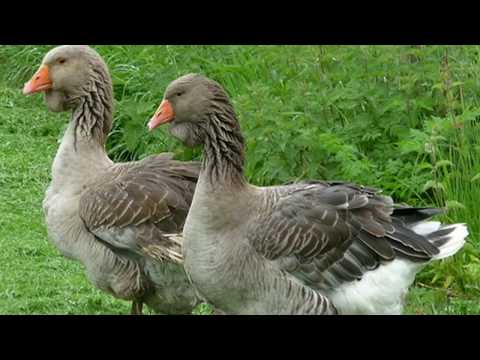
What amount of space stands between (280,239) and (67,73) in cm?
244

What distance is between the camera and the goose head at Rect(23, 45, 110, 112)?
901 centimetres

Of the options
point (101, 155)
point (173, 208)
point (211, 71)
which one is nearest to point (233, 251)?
point (173, 208)

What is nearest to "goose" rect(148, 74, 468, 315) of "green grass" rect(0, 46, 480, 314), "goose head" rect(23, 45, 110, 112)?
"green grass" rect(0, 46, 480, 314)

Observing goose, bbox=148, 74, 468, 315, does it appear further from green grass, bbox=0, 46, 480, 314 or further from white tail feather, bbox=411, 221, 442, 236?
green grass, bbox=0, 46, 480, 314

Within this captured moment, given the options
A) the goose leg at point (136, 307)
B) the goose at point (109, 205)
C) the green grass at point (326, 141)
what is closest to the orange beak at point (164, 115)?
the goose at point (109, 205)

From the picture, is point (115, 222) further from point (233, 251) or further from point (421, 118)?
point (421, 118)

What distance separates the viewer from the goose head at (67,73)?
9008 millimetres

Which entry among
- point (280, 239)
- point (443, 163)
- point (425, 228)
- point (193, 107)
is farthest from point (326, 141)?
point (280, 239)

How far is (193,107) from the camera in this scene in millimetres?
7848

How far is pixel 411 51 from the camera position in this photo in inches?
419

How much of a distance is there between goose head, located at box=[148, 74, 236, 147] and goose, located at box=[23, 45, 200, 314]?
0.77 meters

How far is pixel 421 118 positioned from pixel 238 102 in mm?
1619

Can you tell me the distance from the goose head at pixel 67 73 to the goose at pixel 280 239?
52.4 inches

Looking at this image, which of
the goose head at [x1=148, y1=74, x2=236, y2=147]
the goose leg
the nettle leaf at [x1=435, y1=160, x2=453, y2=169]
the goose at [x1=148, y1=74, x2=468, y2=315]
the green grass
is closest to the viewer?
the goose at [x1=148, y1=74, x2=468, y2=315]
